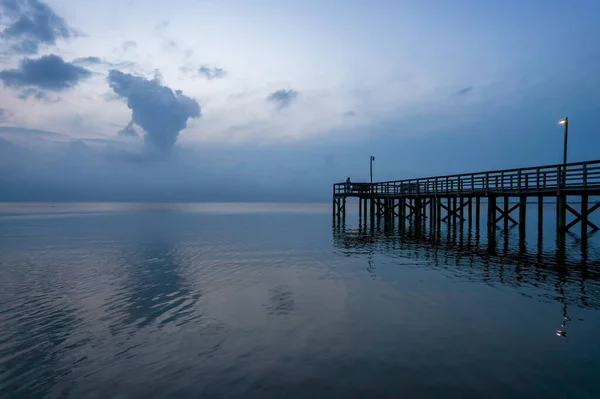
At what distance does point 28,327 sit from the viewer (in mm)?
9039

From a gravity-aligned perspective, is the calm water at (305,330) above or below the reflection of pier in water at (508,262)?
below

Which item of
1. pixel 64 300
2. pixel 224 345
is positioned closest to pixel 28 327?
pixel 64 300

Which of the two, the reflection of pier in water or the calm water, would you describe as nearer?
the calm water

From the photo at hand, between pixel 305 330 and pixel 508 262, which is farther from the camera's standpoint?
pixel 508 262

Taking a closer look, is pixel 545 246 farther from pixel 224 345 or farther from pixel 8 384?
pixel 8 384

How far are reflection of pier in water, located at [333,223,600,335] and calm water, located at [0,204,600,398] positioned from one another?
134 mm

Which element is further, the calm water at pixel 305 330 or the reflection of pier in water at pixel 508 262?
the reflection of pier in water at pixel 508 262

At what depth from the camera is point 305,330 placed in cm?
865

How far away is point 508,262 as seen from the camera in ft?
54.6

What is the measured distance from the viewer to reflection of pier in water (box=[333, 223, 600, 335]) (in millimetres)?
11461

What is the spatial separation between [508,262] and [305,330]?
1243 cm

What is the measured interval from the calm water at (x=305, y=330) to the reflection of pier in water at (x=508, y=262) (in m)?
0.13

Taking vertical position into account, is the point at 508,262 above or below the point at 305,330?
above

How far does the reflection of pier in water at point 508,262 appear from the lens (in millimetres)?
11461
